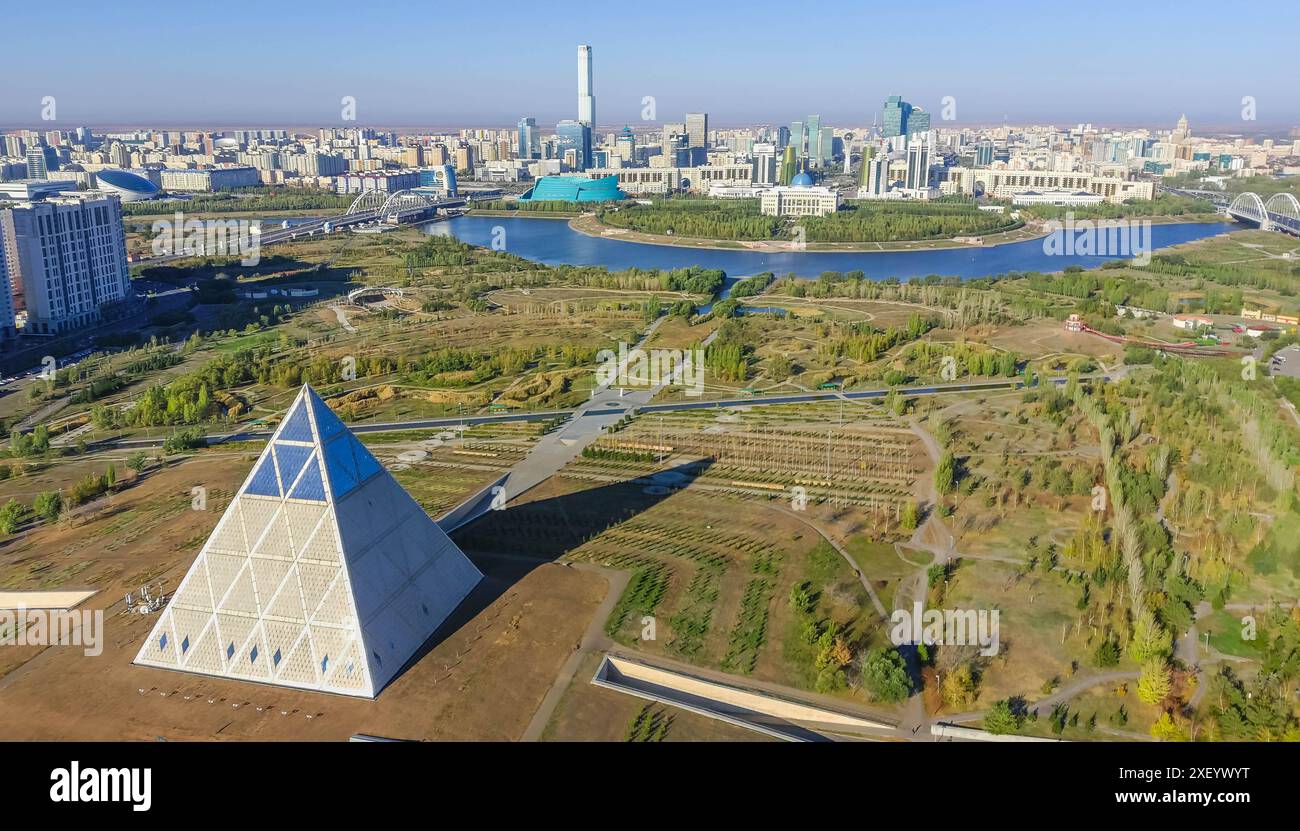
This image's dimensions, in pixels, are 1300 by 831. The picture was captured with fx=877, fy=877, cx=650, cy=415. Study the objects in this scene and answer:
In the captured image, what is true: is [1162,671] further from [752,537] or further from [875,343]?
[875,343]

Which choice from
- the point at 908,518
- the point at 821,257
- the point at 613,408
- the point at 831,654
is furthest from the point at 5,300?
the point at 821,257

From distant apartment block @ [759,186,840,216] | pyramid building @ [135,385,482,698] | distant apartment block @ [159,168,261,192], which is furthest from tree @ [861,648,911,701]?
distant apartment block @ [159,168,261,192]

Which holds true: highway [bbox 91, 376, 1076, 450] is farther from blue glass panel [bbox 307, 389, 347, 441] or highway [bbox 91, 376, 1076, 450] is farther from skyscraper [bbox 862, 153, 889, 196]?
skyscraper [bbox 862, 153, 889, 196]

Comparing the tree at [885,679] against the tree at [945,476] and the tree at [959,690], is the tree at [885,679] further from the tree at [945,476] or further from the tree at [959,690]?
the tree at [945,476]

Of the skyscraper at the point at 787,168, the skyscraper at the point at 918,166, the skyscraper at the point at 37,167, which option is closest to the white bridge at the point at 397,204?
the skyscraper at the point at 37,167

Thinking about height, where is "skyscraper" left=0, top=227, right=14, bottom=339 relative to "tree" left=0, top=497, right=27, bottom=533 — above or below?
above

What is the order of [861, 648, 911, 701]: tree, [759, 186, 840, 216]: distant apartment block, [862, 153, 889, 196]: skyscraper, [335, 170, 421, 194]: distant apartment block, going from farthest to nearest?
[335, 170, 421, 194]: distant apartment block, [862, 153, 889, 196]: skyscraper, [759, 186, 840, 216]: distant apartment block, [861, 648, 911, 701]: tree

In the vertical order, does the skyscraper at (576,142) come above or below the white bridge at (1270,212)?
above
